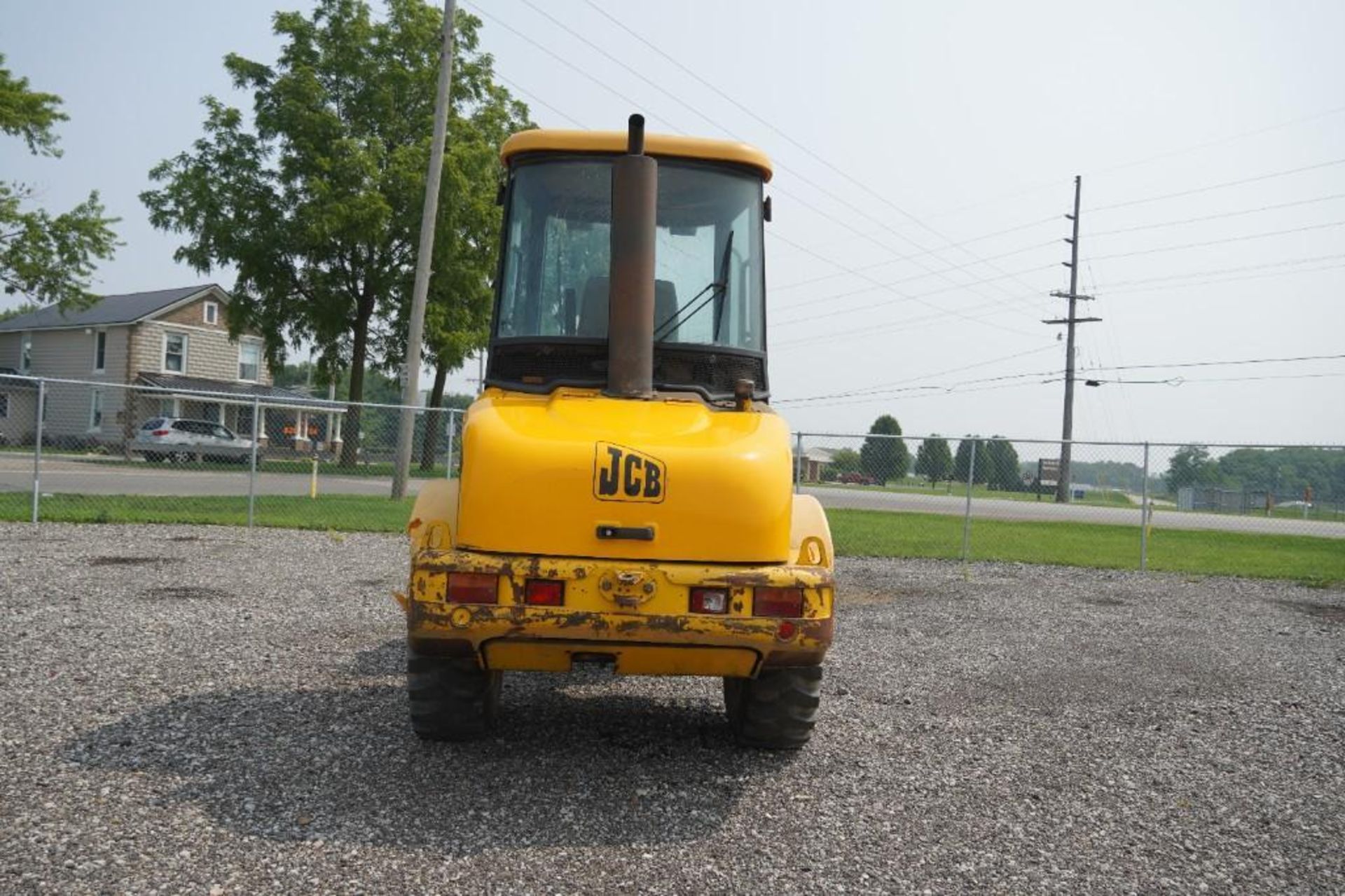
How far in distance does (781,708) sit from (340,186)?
1097 inches

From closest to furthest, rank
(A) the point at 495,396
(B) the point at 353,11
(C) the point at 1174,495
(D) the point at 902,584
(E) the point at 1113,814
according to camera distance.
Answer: (E) the point at 1113,814, (A) the point at 495,396, (D) the point at 902,584, (C) the point at 1174,495, (B) the point at 353,11

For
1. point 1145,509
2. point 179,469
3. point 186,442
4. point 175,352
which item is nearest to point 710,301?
point 1145,509

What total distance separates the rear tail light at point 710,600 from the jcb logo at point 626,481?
41 centimetres

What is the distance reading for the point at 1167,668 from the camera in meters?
7.97

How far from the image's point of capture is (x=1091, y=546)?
1834 centimetres

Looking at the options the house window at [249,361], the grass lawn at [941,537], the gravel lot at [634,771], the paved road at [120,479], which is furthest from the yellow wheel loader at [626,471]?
the house window at [249,361]

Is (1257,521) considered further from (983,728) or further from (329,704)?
(329,704)

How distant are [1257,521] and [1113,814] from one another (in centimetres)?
1316

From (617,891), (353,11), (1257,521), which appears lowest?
(617,891)

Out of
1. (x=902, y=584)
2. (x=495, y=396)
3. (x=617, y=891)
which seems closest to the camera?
(x=617, y=891)

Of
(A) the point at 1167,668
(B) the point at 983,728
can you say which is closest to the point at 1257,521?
(A) the point at 1167,668

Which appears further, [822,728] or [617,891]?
[822,728]

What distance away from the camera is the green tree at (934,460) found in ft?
55.0

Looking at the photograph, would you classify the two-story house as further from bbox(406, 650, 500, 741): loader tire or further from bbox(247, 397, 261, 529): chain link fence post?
bbox(406, 650, 500, 741): loader tire
